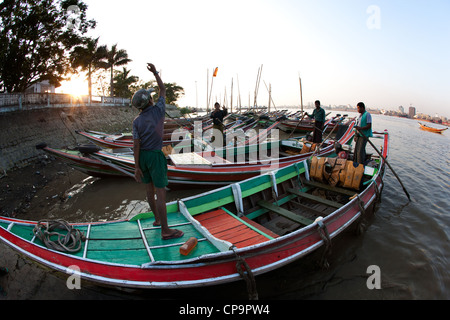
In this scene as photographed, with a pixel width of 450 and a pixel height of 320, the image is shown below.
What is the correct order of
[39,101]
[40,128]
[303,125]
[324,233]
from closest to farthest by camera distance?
[324,233] < [40,128] < [39,101] < [303,125]

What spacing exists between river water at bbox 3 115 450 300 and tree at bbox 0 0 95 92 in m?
7.58

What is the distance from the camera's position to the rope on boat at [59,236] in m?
2.62

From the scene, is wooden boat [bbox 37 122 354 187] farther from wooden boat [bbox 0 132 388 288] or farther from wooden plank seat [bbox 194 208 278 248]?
wooden plank seat [bbox 194 208 278 248]

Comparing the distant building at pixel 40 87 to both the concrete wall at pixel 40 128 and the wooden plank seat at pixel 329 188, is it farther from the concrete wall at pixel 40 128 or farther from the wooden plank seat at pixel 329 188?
the wooden plank seat at pixel 329 188

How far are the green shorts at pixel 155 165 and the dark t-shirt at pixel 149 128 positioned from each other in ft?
0.24

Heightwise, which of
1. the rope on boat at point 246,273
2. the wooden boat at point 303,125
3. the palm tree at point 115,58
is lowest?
the rope on boat at point 246,273

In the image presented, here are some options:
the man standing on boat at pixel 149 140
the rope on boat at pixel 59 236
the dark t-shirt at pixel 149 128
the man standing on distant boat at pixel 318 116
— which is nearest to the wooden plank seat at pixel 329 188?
the man standing on boat at pixel 149 140

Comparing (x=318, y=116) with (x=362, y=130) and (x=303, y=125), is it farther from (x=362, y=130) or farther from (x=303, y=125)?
(x=303, y=125)

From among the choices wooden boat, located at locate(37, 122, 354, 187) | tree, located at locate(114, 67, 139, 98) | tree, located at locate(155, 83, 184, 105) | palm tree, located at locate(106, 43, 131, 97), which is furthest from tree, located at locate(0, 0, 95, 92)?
tree, located at locate(155, 83, 184, 105)

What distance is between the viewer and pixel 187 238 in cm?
319

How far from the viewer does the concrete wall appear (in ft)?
28.0

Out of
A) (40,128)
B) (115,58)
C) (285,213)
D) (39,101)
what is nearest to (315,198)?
(285,213)

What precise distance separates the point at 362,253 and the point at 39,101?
50.0ft

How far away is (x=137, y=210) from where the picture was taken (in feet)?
20.5
